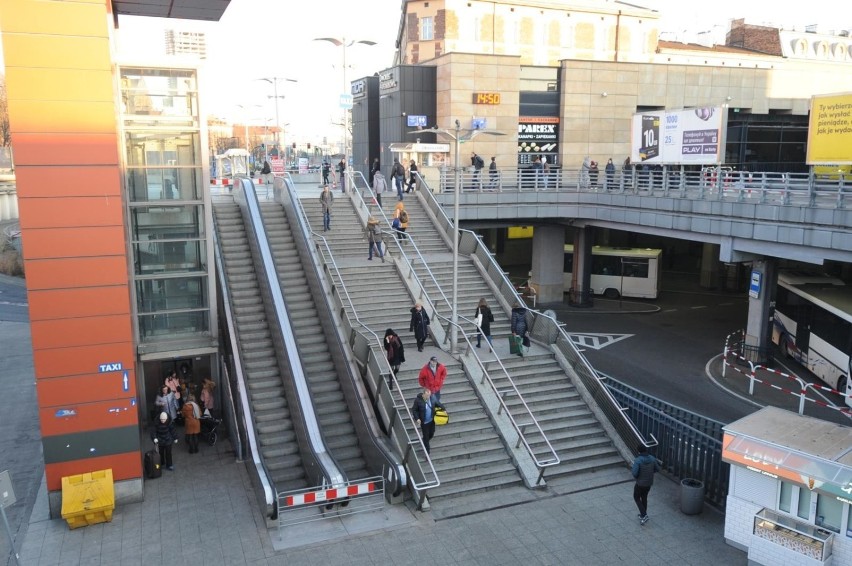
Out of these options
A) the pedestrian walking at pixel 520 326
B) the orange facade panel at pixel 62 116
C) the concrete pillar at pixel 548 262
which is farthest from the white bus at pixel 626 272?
the orange facade panel at pixel 62 116

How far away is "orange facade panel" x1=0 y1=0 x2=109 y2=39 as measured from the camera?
1134 cm

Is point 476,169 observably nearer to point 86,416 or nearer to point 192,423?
point 192,423

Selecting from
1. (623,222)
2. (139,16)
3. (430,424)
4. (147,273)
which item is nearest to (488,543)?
(430,424)

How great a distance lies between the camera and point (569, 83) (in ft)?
116

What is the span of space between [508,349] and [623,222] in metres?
11.4

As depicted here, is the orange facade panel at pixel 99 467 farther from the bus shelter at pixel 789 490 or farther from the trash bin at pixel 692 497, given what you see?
the bus shelter at pixel 789 490

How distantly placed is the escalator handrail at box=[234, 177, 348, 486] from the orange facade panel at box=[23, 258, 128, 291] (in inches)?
150

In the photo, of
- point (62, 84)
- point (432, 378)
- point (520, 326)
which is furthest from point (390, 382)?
point (62, 84)

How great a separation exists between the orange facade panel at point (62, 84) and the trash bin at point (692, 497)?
11939mm

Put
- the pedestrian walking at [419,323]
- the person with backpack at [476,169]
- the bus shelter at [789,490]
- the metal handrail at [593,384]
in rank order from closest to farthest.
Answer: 1. the bus shelter at [789,490]
2. the metal handrail at [593,384]
3. the pedestrian walking at [419,323]
4. the person with backpack at [476,169]

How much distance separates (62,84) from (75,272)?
3.12 meters

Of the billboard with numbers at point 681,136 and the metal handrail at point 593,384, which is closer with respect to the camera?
the metal handrail at point 593,384

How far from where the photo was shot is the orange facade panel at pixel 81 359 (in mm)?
12312

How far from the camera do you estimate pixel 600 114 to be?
36312 millimetres
